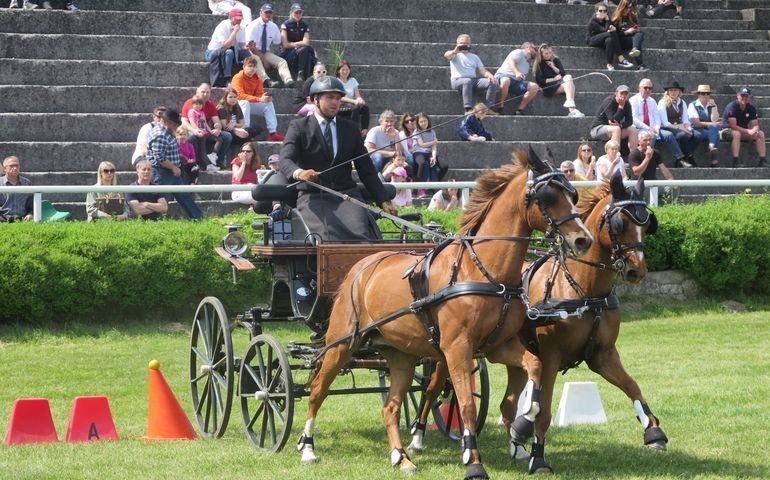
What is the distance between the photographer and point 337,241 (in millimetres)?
9914

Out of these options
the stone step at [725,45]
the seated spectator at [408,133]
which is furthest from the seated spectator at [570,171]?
the stone step at [725,45]

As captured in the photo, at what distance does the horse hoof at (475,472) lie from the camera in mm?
7938

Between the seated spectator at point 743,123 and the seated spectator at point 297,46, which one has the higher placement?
the seated spectator at point 297,46

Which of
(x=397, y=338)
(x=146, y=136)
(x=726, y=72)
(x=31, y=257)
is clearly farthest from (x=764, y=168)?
(x=397, y=338)

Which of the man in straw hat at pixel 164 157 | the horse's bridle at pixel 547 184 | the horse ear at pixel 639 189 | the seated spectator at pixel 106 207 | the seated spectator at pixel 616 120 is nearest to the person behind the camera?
the horse's bridle at pixel 547 184

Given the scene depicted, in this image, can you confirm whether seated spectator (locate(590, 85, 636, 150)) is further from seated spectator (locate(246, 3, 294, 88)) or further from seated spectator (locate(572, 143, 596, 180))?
seated spectator (locate(246, 3, 294, 88))

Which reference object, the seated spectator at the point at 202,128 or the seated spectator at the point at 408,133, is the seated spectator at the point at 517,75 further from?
the seated spectator at the point at 202,128

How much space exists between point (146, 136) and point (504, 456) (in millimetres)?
8841

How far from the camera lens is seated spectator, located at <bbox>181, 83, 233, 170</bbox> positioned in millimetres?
17609

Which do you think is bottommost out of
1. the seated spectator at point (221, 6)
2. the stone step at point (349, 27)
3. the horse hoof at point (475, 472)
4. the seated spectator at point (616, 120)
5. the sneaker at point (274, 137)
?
the horse hoof at point (475, 472)

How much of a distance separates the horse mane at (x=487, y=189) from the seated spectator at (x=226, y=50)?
431 inches

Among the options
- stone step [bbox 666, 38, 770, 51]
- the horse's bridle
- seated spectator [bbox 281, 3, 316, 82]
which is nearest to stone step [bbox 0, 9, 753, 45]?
stone step [bbox 666, 38, 770, 51]

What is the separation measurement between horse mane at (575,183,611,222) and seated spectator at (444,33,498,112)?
11.0m

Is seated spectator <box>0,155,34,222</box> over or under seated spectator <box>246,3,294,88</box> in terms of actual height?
under
